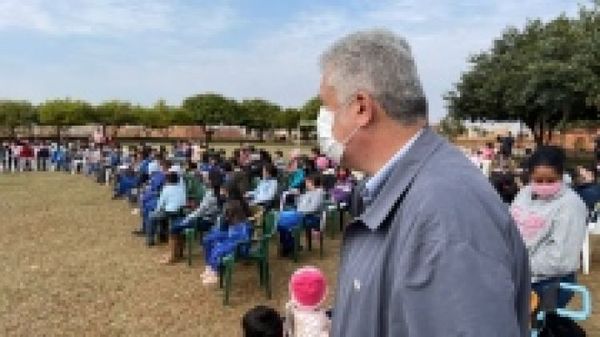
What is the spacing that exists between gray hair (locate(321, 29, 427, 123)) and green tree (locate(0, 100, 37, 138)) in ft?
224

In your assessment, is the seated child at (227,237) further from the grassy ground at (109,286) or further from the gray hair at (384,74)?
the gray hair at (384,74)

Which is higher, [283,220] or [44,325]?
[283,220]

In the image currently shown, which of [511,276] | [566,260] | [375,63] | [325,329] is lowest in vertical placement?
[325,329]

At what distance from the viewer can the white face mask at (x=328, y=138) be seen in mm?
1453

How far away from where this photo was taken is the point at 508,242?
121 centimetres

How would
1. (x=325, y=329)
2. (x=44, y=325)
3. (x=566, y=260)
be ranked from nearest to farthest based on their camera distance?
(x=566, y=260)
(x=325, y=329)
(x=44, y=325)

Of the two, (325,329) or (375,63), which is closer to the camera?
(375,63)

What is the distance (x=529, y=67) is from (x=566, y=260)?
21.6 meters

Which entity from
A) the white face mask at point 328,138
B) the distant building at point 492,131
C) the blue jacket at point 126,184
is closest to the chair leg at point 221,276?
the white face mask at point 328,138

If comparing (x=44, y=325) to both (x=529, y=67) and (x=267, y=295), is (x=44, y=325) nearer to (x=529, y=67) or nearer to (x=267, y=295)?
(x=267, y=295)

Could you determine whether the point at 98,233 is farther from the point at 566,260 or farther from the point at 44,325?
the point at 566,260

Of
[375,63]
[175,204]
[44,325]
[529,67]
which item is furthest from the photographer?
[529,67]

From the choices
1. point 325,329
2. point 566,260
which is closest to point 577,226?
point 566,260

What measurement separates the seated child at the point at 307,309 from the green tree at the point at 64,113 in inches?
2496
